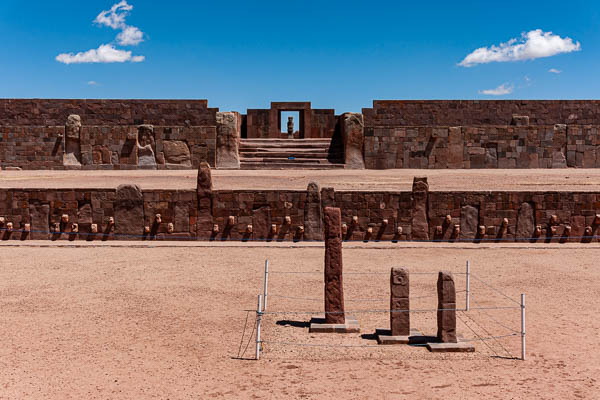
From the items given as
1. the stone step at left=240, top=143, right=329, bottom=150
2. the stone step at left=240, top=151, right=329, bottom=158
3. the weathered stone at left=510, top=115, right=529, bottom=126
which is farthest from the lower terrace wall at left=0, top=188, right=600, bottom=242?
the weathered stone at left=510, top=115, right=529, bottom=126

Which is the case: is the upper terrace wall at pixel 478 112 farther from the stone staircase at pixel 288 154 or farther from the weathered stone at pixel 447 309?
the weathered stone at pixel 447 309

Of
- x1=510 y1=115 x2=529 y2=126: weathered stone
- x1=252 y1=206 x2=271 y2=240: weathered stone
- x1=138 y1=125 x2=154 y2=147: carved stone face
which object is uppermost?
x1=510 y1=115 x2=529 y2=126: weathered stone

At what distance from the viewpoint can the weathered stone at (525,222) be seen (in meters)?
12.9

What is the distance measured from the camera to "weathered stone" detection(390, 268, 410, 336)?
6543mm

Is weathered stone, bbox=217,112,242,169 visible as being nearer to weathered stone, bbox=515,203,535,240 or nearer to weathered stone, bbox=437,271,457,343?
weathered stone, bbox=515,203,535,240

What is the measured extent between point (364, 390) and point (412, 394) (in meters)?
0.41

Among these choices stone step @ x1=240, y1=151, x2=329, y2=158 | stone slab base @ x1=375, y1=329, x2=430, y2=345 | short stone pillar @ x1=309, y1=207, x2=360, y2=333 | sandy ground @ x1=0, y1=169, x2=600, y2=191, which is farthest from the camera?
stone step @ x1=240, y1=151, x2=329, y2=158

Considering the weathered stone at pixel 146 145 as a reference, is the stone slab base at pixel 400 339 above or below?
below

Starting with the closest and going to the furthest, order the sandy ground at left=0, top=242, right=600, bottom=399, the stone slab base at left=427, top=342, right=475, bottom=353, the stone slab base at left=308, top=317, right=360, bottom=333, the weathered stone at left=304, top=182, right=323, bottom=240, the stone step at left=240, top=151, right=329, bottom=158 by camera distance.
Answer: the sandy ground at left=0, top=242, right=600, bottom=399
the stone slab base at left=427, top=342, right=475, bottom=353
the stone slab base at left=308, top=317, right=360, bottom=333
the weathered stone at left=304, top=182, right=323, bottom=240
the stone step at left=240, top=151, right=329, bottom=158

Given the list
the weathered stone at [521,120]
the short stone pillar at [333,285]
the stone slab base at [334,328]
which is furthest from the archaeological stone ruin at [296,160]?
the stone slab base at [334,328]

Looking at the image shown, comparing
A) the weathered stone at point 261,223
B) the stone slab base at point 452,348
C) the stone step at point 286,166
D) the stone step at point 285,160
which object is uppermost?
the stone step at point 285,160

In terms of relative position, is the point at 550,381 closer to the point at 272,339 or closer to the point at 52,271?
the point at 272,339

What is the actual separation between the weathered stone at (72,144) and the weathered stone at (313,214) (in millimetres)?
11561

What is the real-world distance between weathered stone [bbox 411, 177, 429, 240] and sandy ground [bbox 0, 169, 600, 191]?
2.91 meters
